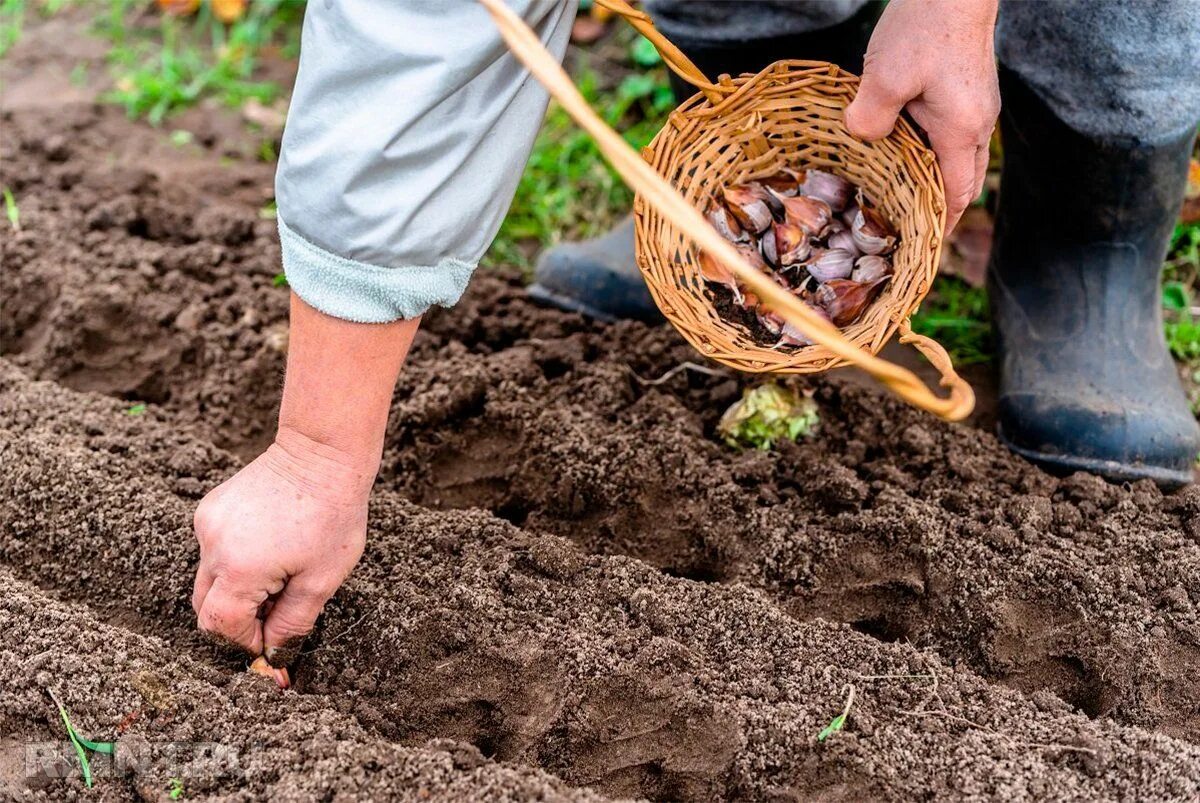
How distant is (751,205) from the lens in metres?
1.75

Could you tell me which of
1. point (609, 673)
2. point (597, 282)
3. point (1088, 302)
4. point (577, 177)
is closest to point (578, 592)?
point (609, 673)

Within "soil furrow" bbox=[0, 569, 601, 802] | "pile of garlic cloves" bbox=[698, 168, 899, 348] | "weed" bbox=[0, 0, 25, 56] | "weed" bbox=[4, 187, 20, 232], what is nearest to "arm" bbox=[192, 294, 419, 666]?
"soil furrow" bbox=[0, 569, 601, 802]

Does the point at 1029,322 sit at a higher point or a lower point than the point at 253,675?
higher

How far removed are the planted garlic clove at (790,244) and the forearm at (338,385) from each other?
622 mm

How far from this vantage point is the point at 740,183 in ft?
5.92

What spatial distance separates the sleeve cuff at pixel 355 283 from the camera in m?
1.27

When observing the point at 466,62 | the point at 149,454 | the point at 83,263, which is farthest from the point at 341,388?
the point at 83,263

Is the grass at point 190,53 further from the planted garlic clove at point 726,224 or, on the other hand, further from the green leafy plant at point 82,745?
the green leafy plant at point 82,745

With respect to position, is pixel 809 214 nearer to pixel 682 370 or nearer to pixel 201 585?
pixel 682 370

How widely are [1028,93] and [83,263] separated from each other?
1.77 metres

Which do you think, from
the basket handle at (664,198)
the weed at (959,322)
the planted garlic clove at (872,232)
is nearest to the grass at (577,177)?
the weed at (959,322)

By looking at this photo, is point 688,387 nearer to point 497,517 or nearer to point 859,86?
point 497,517

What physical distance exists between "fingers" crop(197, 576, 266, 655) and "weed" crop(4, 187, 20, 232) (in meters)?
1.35

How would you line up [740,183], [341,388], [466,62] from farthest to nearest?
[740,183] → [341,388] → [466,62]
